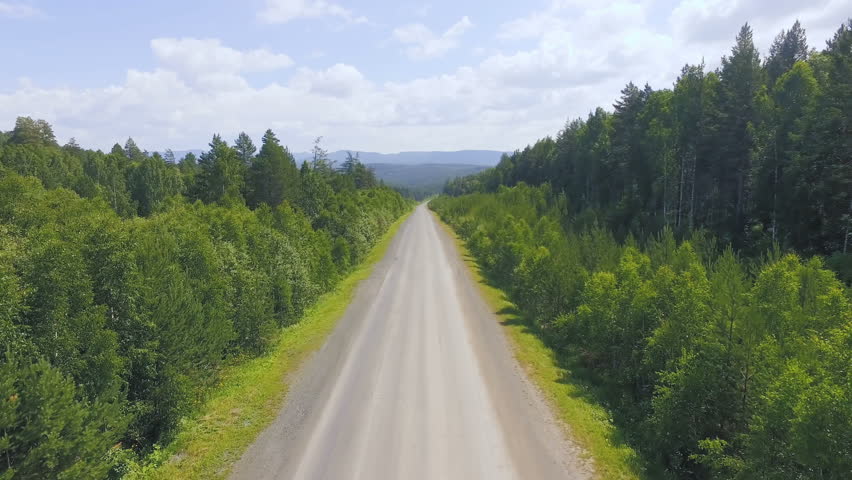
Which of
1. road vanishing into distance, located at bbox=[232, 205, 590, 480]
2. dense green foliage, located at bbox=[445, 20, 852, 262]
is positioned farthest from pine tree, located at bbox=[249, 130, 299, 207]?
dense green foliage, located at bbox=[445, 20, 852, 262]

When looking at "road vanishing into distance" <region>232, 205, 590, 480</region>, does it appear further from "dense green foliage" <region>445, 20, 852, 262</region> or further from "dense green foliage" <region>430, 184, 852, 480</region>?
"dense green foliage" <region>445, 20, 852, 262</region>

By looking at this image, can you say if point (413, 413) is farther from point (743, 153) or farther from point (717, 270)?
point (743, 153)

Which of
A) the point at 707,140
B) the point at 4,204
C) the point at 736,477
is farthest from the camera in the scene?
A: the point at 707,140

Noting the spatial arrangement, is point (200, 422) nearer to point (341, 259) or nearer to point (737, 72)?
point (341, 259)

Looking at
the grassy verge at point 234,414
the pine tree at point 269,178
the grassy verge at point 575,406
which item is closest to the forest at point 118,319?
the grassy verge at point 234,414

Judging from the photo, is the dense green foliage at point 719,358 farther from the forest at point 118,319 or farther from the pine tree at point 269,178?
the pine tree at point 269,178

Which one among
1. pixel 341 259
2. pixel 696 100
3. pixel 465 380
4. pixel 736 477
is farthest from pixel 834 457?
pixel 696 100

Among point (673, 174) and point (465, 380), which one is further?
point (673, 174)
